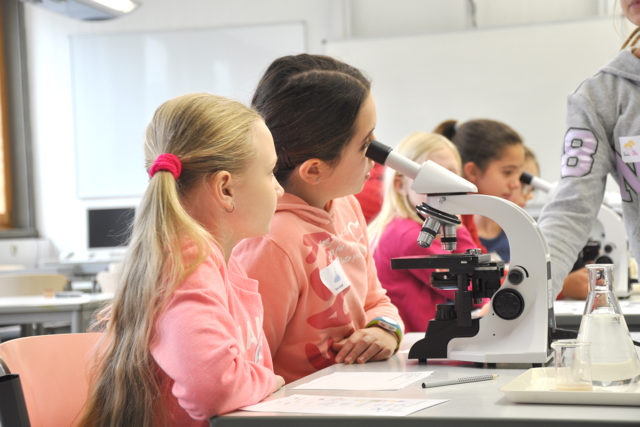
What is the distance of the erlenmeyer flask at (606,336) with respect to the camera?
103 centimetres

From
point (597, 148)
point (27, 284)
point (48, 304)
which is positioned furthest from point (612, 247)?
point (27, 284)

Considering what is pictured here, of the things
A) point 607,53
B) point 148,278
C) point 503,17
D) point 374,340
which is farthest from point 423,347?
point 503,17

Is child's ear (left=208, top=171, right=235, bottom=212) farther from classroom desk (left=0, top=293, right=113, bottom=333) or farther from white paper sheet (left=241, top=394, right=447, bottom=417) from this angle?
classroom desk (left=0, top=293, right=113, bottom=333)

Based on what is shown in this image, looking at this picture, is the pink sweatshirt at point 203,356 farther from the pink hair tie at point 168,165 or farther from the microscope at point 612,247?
the microscope at point 612,247

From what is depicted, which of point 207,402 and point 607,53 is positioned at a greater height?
point 607,53

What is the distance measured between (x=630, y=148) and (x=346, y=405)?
101cm

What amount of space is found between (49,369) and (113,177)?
5.78 m

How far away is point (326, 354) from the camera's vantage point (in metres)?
1.52

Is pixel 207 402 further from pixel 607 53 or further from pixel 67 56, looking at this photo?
pixel 67 56

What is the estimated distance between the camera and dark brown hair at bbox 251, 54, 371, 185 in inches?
61.6

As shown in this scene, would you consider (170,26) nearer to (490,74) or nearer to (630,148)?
(490,74)

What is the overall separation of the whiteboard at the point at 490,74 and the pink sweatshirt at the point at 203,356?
5058 mm

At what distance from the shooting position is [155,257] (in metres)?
1.09

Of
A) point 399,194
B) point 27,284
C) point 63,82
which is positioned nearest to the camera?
point 399,194
